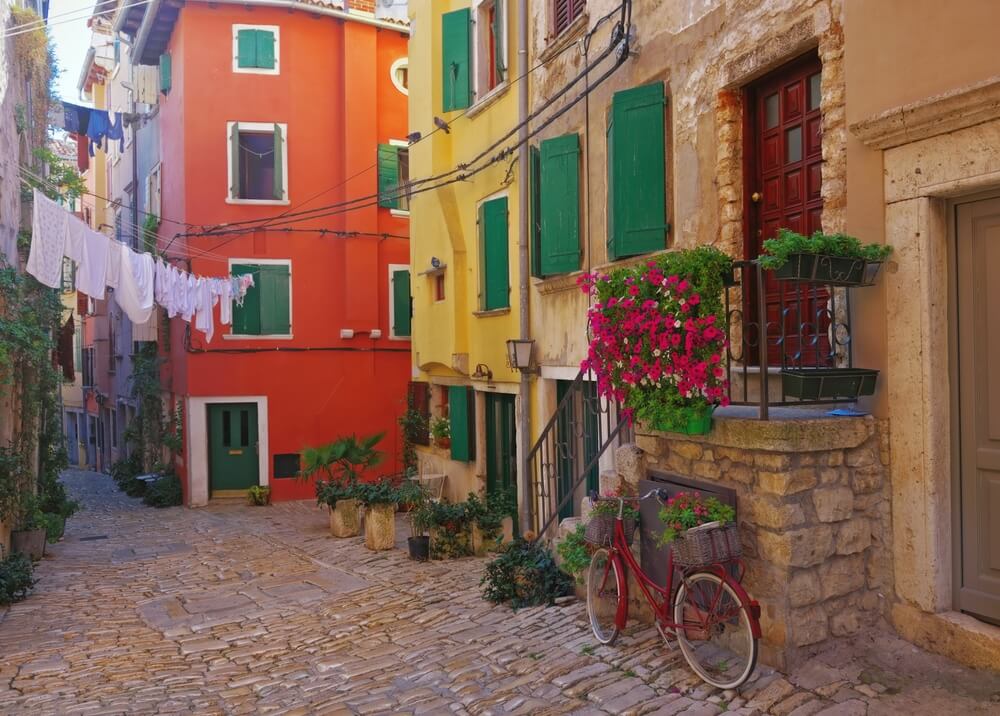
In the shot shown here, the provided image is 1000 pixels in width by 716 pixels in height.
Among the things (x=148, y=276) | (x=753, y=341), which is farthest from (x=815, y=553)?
(x=148, y=276)

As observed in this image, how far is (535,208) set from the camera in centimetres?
1020

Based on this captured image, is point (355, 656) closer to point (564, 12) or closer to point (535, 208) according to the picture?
point (535, 208)

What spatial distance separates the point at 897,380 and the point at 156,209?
64.8 ft

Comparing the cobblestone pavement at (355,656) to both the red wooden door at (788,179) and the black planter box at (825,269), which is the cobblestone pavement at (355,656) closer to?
the black planter box at (825,269)

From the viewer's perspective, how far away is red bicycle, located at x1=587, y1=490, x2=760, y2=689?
4.50 meters

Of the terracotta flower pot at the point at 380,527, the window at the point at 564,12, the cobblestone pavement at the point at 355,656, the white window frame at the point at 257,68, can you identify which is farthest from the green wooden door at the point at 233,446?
the window at the point at 564,12

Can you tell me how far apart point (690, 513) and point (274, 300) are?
1478 cm

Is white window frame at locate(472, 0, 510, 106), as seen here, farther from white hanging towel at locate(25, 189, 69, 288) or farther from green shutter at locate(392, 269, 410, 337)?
green shutter at locate(392, 269, 410, 337)

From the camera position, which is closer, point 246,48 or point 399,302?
point 246,48

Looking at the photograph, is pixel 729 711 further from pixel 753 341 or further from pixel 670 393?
pixel 753 341

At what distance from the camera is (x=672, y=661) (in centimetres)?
512

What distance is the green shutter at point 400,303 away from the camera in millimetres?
18969

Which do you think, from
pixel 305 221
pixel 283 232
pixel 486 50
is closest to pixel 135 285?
pixel 486 50

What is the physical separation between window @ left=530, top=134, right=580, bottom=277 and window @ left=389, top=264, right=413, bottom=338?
30.1 ft
